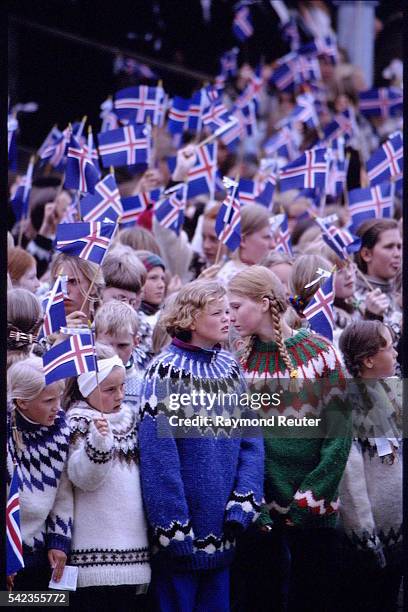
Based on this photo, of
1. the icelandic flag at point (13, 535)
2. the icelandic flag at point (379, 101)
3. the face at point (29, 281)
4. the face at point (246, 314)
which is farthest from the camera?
the icelandic flag at point (379, 101)

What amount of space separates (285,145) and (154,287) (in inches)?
140

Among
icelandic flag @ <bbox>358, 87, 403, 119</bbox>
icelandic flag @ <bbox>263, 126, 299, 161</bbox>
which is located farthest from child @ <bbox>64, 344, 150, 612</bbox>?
icelandic flag @ <bbox>358, 87, 403, 119</bbox>

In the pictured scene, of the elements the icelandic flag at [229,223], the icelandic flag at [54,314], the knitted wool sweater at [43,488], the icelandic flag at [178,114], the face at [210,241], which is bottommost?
the knitted wool sweater at [43,488]

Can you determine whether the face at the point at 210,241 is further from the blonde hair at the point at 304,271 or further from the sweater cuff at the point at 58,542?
the sweater cuff at the point at 58,542

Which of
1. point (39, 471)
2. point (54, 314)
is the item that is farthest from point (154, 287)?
point (39, 471)

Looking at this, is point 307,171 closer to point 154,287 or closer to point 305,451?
point 154,287

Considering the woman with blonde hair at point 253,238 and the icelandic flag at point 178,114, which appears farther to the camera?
the icelandic flag at point 178,114

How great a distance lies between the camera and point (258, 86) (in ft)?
34.6

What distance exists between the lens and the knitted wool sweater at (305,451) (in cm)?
527

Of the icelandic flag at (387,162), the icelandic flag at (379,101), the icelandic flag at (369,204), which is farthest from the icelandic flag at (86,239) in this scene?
the icelandic flag at (379,101)

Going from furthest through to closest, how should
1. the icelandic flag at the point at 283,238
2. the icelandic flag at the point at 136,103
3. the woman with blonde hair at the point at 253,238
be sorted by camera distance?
the icelandic flag at the point at 136,103 → the icelandic flag at the point at 283,238 → the woman with blonde hair at the point at 253,238

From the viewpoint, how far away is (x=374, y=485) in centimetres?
567

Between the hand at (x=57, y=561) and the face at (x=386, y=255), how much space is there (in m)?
2.84

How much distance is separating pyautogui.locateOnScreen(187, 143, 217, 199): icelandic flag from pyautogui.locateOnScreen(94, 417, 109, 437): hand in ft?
10.5
